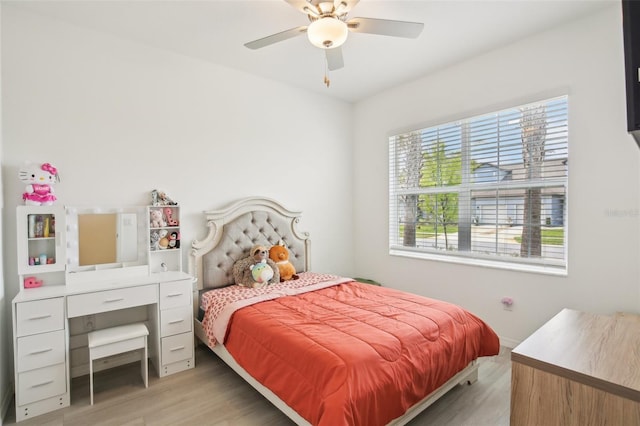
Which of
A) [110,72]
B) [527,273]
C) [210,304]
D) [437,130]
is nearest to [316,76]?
[437,130]

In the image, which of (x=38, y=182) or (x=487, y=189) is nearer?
(x=38, y=182)

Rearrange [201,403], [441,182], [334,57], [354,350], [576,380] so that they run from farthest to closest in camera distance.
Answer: [441,182], [334,57], [201,403], [354,350], [576,380]

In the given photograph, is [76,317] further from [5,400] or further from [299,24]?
[299,24]

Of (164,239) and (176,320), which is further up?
(164,239)

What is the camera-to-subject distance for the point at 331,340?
183 centimetres

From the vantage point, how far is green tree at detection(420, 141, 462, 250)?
3486 mm

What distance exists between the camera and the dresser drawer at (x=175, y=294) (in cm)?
252

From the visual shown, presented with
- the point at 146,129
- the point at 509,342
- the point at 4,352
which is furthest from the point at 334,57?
the point at 4,352

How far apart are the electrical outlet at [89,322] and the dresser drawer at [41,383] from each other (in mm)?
468

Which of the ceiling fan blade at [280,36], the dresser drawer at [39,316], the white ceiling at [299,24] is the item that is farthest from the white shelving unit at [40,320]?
the ceiling fan blade at [280,36]

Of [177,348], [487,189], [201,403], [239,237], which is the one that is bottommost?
[201,403]

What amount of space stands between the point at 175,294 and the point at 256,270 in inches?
28.6

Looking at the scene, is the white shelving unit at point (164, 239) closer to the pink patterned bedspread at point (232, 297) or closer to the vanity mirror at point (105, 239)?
the vanity mirror at point (105, 239)

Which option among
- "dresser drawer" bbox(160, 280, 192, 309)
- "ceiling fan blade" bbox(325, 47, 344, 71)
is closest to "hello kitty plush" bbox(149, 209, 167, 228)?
"dresser drawer" bbox(160, 280, 192, 309)
